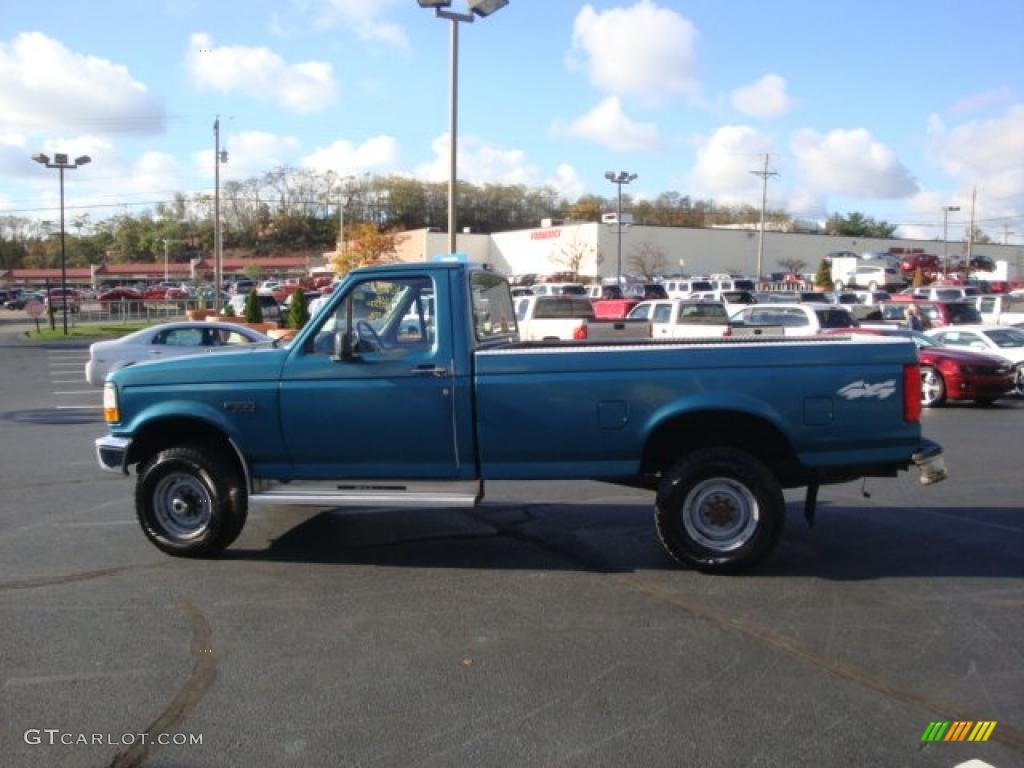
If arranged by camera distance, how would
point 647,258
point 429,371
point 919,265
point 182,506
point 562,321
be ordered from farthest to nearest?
point 647,258, point 919,265, point 562,321, point 182,506, point 429,371

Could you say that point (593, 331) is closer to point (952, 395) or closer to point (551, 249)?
point (952, 395)

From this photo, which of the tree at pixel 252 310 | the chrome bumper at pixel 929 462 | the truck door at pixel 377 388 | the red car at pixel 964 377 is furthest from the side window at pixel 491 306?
the tree at pixel 252 310

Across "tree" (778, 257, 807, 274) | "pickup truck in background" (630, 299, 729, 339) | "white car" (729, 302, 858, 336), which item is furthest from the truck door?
"tree" (778, 257, 807, 274)

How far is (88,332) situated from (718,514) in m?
42.8

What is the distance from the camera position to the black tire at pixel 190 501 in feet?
22.2

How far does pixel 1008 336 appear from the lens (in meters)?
19.5

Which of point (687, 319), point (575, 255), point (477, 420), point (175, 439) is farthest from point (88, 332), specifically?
point (575, 255)

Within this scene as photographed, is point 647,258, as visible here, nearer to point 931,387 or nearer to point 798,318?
point 798,318

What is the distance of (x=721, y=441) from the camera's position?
663 centimetres

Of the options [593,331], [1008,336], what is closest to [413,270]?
[593,331]

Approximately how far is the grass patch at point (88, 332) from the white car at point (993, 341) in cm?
3314

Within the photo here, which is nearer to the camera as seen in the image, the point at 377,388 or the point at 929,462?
the point at 929,462

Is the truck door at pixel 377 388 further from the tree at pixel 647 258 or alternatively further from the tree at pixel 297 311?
the tree at pixel 647 258

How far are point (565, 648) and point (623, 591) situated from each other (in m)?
1.08
